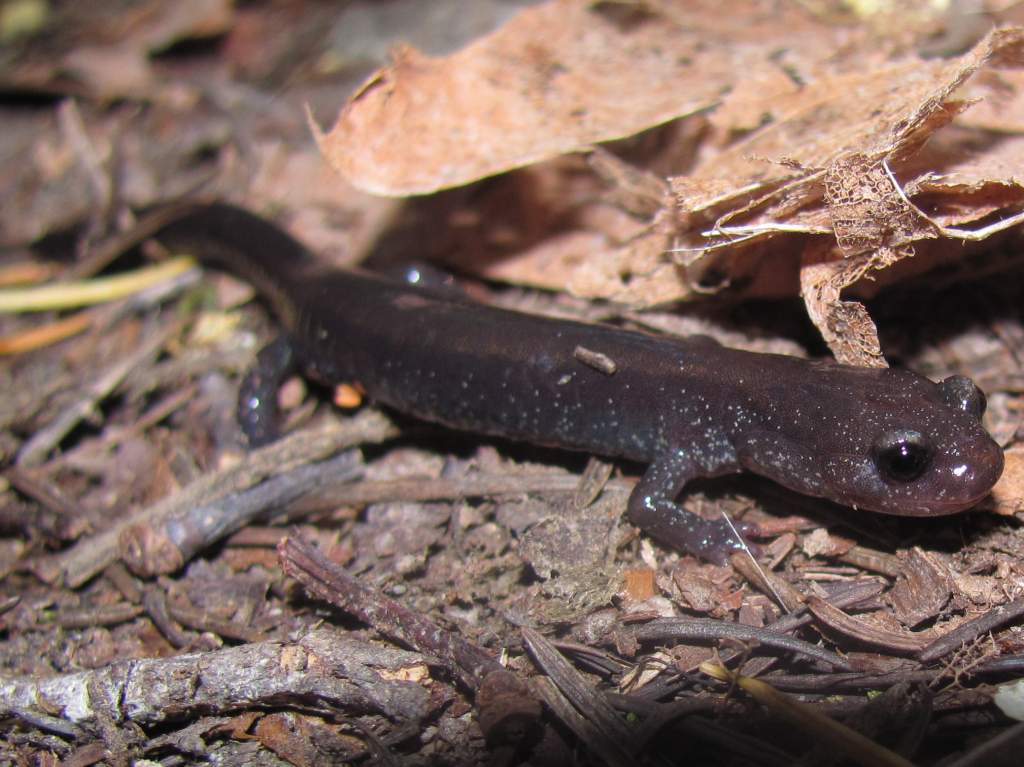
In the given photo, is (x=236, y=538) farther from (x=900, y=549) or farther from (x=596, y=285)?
(x=900, y=549)

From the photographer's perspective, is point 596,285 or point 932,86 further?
point 596,285

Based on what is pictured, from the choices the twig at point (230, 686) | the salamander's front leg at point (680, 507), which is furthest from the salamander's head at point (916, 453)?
the twig at point (230, 686)

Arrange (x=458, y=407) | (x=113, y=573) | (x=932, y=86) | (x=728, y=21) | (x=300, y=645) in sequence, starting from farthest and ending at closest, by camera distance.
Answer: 1. (x=728, y=21)
2. (x=458, y=407)
3. (x=113, y=573)
4. (x=932, y=86)
5. (x=300, y=645)

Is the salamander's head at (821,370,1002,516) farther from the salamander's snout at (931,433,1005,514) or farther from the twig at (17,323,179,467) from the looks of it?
the twig at (17,323,179,467)

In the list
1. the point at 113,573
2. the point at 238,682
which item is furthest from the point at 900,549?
the point at 113,573

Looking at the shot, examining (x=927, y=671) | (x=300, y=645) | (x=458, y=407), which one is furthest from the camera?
(x=458, y=407)

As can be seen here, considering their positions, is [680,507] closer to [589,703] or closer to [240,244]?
[589,703]

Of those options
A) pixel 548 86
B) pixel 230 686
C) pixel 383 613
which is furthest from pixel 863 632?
pixel 548 86

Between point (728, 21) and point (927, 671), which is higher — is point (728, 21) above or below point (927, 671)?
above

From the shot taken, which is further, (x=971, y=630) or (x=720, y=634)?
(x=720, y=634)
